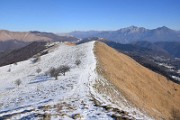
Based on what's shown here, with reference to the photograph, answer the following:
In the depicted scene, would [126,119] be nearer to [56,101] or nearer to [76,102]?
[76,102]

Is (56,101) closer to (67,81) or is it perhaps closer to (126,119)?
(126,119)

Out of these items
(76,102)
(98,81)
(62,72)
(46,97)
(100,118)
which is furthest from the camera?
(62,72)

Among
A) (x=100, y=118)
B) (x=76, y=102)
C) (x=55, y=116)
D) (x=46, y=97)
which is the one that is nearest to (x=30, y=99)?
(x=46, y=97)

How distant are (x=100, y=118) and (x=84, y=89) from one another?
→ 424 inches

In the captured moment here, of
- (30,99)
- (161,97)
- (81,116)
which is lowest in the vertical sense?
(161,97)

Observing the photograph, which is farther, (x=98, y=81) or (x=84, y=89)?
(x=98, y=81)

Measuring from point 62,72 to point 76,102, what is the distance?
72.6ft

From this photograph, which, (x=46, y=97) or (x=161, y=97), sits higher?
(x=46, y=97)

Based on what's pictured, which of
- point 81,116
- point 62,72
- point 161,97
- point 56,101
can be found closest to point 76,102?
point 56,101

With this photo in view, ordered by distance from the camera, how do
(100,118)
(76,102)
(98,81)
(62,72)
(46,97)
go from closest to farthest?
(100,118) < (76,102) < (46,97) < (98,81) < (62,72)

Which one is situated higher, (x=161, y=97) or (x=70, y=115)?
(x=70, y=115)

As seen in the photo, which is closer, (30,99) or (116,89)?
(30,99)

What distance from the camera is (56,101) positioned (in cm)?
2847

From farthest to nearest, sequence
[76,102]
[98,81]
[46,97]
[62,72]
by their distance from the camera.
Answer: [62,72], [98,81], [46,97], [76,102]
